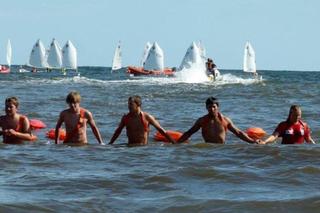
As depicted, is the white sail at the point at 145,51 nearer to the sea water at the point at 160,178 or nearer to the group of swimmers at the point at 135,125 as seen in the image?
the sea water at the point at 160,178

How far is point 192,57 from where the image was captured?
58.4 metres

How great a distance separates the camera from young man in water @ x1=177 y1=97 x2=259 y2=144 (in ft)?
36.4

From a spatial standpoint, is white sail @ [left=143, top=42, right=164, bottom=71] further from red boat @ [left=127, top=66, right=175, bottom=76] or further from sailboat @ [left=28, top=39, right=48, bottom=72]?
sailboat @ [left=28, top=39, right=48, bottom=72]

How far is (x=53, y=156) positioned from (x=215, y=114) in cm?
254

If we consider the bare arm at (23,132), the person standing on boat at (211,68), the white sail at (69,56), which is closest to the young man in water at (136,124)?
the bare arm at (23,132)

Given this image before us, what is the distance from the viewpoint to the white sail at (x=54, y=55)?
7425 centimetres

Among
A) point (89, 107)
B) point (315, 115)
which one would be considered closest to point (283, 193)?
point (315, 115)

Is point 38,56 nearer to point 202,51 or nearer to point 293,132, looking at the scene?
point 202,51

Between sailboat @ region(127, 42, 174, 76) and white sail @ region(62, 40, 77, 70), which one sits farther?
white sail @ region(62, 40, 77, 70)

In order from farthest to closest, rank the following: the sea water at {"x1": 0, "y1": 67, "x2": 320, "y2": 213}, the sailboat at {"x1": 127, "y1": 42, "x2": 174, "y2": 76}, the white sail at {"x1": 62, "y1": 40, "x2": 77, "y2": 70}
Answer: the white sail at {"x1": 62, "y1": 40, "x2": 77, "y2": 70}, the sailboat at {"x1": 127, "y1": 42, "x2": 174, "y2": 76}, the sea water at {"x1": 0, "y1": 67, "x2": 320, "y2": 213}

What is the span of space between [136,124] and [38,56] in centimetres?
6631

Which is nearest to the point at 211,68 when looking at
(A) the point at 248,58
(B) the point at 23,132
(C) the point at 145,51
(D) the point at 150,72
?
(A) the point at 248,58

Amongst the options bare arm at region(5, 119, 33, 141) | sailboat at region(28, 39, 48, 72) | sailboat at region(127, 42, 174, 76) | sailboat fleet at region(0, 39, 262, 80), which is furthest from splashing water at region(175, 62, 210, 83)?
bare arm at region(5, 119, 33, 141)

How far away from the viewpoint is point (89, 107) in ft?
78.8
